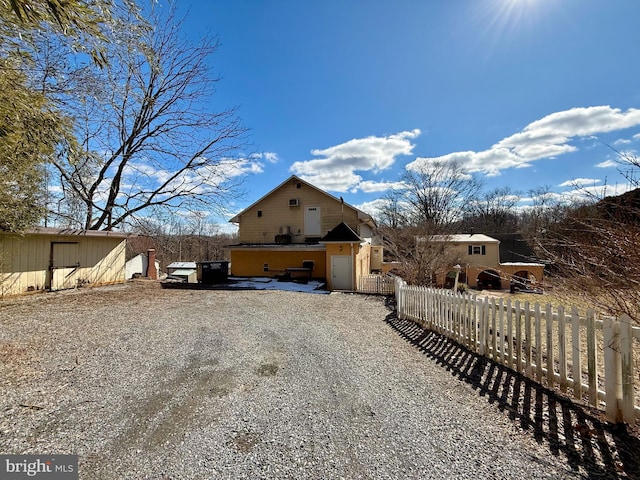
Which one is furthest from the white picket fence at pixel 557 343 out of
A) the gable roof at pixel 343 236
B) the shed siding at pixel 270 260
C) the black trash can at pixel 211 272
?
the black trash can at pixel 211 272

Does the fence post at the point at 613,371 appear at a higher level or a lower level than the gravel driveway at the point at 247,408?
higher

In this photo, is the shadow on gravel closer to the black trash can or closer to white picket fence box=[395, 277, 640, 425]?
white picket fence box=[395, 277, 640, 425]

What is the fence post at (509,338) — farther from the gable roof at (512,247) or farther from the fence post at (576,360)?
the gable roof at (512,247)

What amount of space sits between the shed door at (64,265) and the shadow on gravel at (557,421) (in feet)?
46.4

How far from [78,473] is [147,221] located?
15867 millimetres

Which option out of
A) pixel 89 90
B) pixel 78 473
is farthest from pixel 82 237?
pixel 78 473

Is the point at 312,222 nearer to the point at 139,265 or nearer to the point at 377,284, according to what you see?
the point at 377,284

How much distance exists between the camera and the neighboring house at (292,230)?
57.4ft

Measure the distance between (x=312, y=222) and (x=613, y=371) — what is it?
1640cm

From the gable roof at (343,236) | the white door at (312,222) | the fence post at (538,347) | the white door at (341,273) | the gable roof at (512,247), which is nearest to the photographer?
the fence post at (538,347)

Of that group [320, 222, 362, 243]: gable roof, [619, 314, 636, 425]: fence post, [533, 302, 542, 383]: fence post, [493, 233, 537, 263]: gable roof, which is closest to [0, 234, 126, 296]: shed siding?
[320, 222, 362, 243]: gable roof

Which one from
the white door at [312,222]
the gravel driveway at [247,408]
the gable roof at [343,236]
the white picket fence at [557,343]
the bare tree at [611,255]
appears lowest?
the gravel driveway at [247,408]

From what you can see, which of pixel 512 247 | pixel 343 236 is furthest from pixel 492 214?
pixel 343 236

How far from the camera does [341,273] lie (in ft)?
50.1
